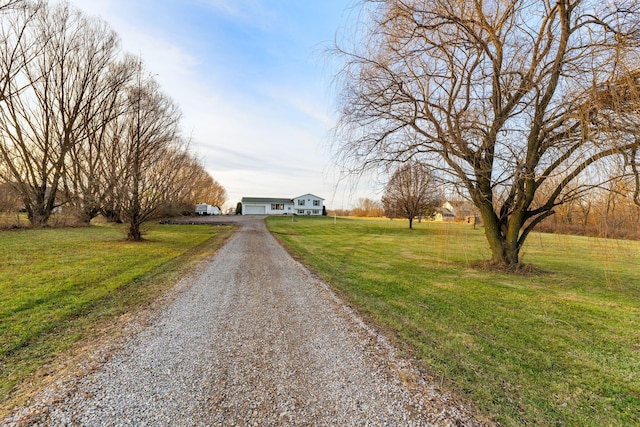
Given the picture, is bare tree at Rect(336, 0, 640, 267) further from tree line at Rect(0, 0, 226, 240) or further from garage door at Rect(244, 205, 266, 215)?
garage door at Rect(244, 205, 266, 215)

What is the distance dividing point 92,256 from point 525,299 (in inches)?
459

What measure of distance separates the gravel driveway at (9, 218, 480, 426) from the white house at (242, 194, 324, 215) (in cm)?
5226

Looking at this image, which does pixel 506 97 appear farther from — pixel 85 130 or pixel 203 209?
pixel 203 209

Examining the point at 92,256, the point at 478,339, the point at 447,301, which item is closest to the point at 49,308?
the point at 92,256

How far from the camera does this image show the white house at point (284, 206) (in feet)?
183

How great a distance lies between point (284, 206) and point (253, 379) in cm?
5511

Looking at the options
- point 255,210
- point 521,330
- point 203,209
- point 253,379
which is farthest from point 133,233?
point 255,210

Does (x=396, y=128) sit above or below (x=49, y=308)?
above

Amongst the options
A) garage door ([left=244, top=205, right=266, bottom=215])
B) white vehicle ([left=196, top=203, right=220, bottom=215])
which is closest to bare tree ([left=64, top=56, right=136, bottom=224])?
white vehicle ([left=196, top=203, right=220, bottom=215])

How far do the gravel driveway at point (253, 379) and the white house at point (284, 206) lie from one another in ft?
171

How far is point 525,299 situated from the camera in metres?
5.45

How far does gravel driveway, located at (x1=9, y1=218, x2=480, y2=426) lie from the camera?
2.08 meters

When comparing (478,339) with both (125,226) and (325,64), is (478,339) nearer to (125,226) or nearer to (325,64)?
(325,64)

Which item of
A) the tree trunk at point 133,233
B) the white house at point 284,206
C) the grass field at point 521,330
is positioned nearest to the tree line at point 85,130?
the tree trunk at point 133,233
